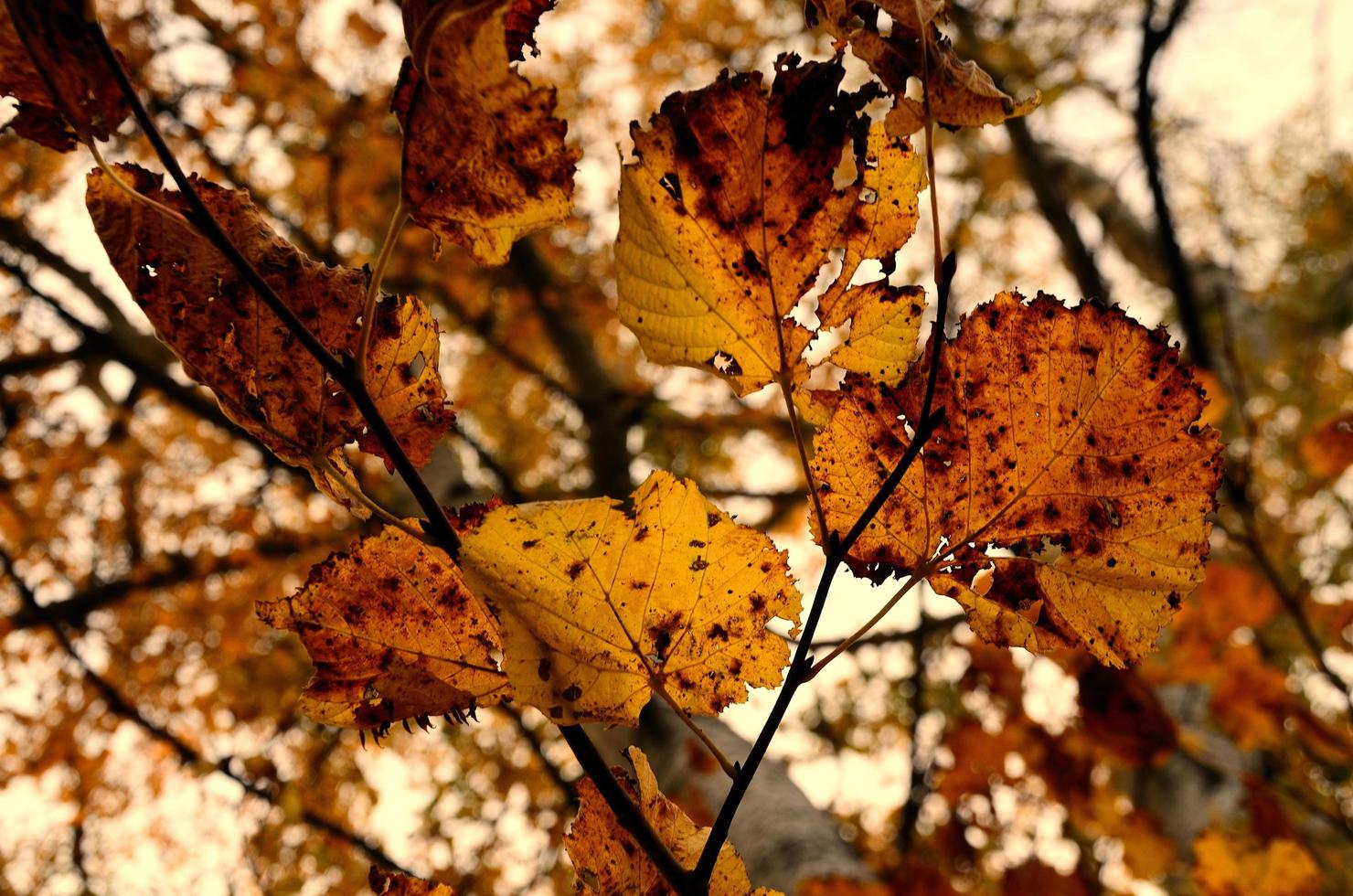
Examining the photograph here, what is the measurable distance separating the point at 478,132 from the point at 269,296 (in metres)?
0.11

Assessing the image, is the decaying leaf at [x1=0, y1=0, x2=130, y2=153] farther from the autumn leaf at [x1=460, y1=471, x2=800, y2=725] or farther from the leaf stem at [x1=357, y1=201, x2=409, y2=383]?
the autumn leaf at [x1=460, y1=471, x2=800, y2=725]

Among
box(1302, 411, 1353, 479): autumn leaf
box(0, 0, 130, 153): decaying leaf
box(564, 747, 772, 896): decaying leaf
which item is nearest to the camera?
box(0, 0, 130, 153): decaying leaf

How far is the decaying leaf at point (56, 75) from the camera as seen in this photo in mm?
285

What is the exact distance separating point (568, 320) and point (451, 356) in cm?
148

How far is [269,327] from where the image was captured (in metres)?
0.39

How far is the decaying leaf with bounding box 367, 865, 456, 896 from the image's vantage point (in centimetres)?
40

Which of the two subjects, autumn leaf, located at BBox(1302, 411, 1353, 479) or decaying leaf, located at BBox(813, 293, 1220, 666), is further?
autumn leaf, located at BBox(1302, 411, 1353, 479)

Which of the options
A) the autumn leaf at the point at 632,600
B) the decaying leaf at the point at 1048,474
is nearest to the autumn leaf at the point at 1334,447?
the decaying leaf at the point at 1048,474

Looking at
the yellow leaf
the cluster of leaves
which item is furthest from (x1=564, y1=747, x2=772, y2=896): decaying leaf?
the yellow leaf

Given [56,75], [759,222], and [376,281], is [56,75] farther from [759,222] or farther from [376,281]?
[759,222]

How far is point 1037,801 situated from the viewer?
193cm

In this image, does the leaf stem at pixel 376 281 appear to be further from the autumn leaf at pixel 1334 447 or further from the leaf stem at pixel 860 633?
the autumn leaf at pixel 1334 447

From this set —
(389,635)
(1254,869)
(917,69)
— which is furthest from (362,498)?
(1254,869)

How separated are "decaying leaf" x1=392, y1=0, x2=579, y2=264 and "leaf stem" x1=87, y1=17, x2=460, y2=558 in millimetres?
80
